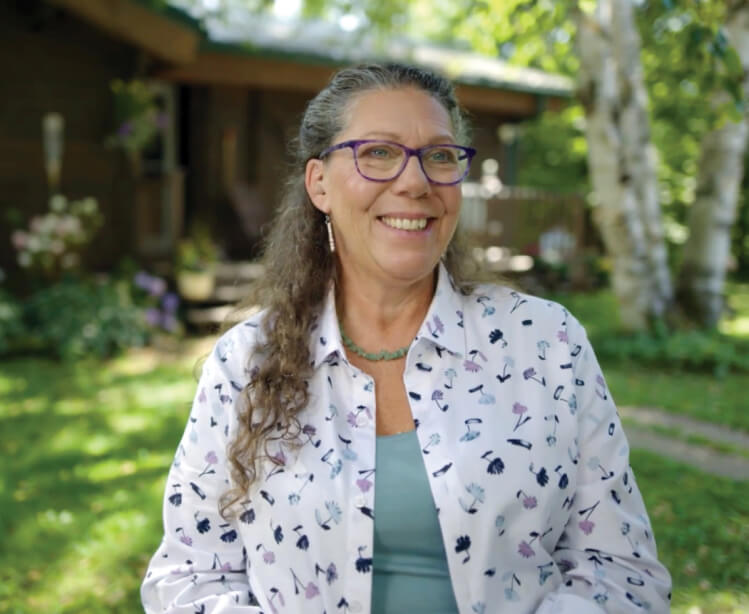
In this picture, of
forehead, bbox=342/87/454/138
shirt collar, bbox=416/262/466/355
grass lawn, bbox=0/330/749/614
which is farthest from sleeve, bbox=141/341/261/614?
grass lawn, bbox=0/330/749/614

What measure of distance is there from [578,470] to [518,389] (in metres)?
0.22

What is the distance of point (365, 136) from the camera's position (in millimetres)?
1968

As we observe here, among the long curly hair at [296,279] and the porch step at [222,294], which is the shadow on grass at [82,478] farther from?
the porch step at [222,294]

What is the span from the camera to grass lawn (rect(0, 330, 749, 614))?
3389 mm

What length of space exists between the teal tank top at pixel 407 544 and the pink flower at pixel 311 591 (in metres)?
0.13

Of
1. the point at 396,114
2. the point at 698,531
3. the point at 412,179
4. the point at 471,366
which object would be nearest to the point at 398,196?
the point at 412,179

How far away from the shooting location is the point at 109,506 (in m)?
4.29

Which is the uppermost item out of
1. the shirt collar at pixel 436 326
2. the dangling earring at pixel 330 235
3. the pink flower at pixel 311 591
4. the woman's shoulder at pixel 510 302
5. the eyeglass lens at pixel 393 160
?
the eyeglass lens at pixel 393 160

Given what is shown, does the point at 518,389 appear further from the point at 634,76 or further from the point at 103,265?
the point at 103,265

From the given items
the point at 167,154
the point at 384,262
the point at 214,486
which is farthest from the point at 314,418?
the point at 167,154

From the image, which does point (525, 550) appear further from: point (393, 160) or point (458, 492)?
point (393, 160)

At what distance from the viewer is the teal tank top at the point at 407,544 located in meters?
1.83

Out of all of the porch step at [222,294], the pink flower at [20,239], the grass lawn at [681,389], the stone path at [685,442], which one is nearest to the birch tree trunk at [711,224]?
the grass lawn at [681,389]

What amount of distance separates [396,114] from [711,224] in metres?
6.58
